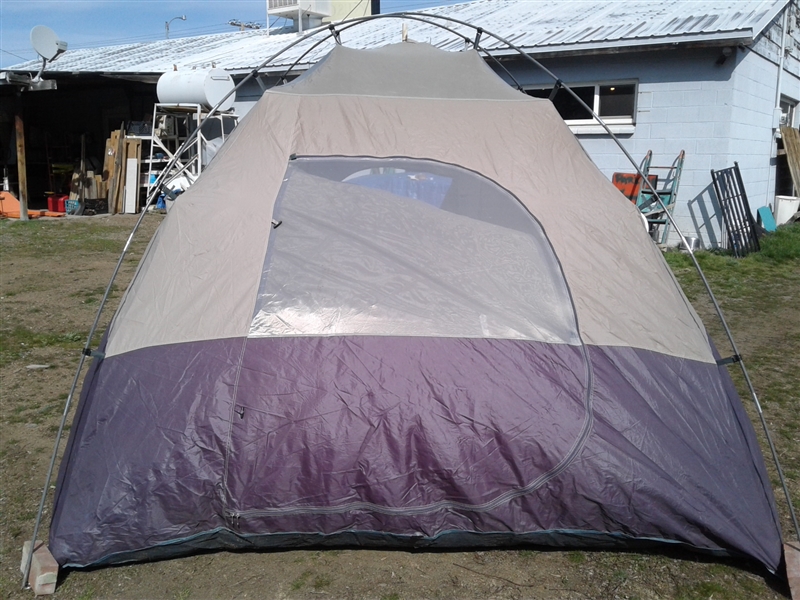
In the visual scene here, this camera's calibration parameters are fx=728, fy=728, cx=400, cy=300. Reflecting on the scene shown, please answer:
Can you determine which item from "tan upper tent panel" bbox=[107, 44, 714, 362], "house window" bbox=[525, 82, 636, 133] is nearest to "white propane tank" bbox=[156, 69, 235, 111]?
"house window" bbox=[525, 82, 636, 133]

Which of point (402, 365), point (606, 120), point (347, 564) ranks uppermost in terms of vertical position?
point (606, 120)

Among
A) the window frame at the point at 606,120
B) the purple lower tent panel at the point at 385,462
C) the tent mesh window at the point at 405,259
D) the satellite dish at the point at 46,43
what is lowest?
the purple lower tent panel at the point at 385,462

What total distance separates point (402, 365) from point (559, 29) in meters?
8.95

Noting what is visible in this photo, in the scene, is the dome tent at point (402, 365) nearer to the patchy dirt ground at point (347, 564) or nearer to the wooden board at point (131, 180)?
the patchy dirt ground at point (347, 564)

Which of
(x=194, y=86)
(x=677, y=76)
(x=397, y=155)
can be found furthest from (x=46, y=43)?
(x=397, y=155)

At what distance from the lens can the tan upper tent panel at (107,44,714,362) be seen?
334 centimetres

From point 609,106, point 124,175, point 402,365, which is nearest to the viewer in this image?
point 402,365

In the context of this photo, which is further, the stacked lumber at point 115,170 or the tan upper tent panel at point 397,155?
the stacked lumber at point 115,170

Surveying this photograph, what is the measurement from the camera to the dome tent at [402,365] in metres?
3.03

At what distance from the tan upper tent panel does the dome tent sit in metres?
0.01

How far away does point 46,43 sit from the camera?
40.2 feet

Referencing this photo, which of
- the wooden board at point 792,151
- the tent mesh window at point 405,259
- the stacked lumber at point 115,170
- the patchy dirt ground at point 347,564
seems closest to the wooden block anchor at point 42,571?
the patchy dirt ground at point 347,564

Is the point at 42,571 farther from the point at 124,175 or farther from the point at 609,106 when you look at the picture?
the point at 124,175

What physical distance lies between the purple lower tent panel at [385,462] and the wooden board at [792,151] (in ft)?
32.9
